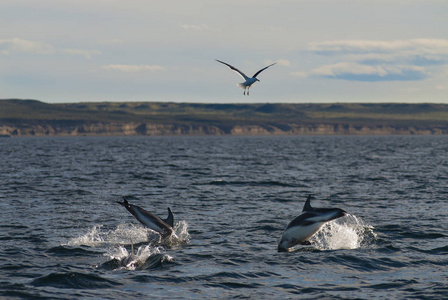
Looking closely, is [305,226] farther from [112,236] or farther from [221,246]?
[112,236]

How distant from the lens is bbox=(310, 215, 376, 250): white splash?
18.7 meters

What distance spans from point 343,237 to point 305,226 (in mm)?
2654

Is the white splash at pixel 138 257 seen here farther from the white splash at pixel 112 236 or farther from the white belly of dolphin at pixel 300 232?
the white belly of dolphin at pixel 300 232

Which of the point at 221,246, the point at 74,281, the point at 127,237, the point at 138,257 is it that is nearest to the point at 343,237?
the point at 221,246

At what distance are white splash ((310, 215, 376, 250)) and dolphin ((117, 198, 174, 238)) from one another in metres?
4.30

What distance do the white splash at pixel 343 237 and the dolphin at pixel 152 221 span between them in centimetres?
430

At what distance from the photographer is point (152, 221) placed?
711 inches

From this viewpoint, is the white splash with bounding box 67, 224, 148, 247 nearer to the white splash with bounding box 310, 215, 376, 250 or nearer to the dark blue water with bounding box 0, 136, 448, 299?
the dark blue water with bounding box 0, 136, 448, 299

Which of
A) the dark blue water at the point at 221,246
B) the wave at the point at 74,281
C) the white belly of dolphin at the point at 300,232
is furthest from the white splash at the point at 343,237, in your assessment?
the wave at the point at 74,281

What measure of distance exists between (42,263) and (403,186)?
82.6 ft

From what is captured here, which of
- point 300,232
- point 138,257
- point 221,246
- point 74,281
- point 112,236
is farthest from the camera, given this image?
point 112,236

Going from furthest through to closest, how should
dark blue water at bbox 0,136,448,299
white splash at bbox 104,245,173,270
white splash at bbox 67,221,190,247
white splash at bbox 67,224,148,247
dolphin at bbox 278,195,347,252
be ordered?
white splash at bbox 67,224,148,247
white splash at bbox 67,221,190,247
dolphin at bbox 278,195,347,252
white splash at bbox 104,245,173,270
dark blue water at bbox 0,136,448,299

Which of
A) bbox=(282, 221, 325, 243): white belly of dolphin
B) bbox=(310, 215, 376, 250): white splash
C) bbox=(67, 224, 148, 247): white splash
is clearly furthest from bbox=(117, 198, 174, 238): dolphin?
bbox=(310, 215, 376, 250): white splash

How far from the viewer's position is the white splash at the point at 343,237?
18.7m
